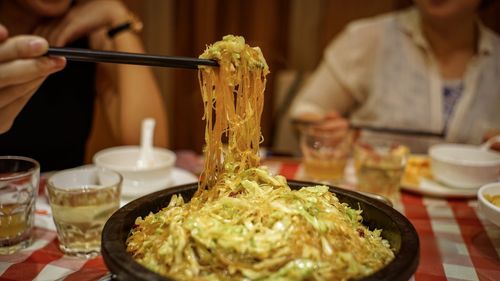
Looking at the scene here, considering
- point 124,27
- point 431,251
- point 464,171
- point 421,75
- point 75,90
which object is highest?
point 124,27

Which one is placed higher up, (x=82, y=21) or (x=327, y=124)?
(x=82, y=21)

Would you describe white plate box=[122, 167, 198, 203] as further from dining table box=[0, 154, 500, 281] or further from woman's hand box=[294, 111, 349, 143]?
woman's hand box=[294, 111, 349, 143]

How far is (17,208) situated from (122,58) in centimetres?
53

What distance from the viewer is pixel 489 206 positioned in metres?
1.14

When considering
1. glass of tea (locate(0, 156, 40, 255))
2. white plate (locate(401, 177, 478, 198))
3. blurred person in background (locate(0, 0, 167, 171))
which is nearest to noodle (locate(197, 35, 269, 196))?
glass of tea (locate(0, 156, 40, 255))

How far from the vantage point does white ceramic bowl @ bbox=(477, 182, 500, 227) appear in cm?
113

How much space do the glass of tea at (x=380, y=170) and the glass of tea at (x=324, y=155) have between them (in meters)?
0.09

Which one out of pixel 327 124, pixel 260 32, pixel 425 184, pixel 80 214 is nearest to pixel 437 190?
pixel 425 184

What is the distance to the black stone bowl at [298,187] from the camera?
0.71 meters

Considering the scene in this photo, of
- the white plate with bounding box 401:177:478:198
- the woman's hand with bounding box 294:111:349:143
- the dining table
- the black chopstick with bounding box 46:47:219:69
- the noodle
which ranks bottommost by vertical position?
the dining table

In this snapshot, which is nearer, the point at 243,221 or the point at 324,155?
the point at 243,221

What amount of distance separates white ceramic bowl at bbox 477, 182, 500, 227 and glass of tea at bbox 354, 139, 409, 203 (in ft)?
1.17

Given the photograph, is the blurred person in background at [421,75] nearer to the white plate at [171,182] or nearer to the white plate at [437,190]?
the white plate at [437,190]

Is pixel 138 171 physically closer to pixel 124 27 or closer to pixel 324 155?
pixel 324 155
